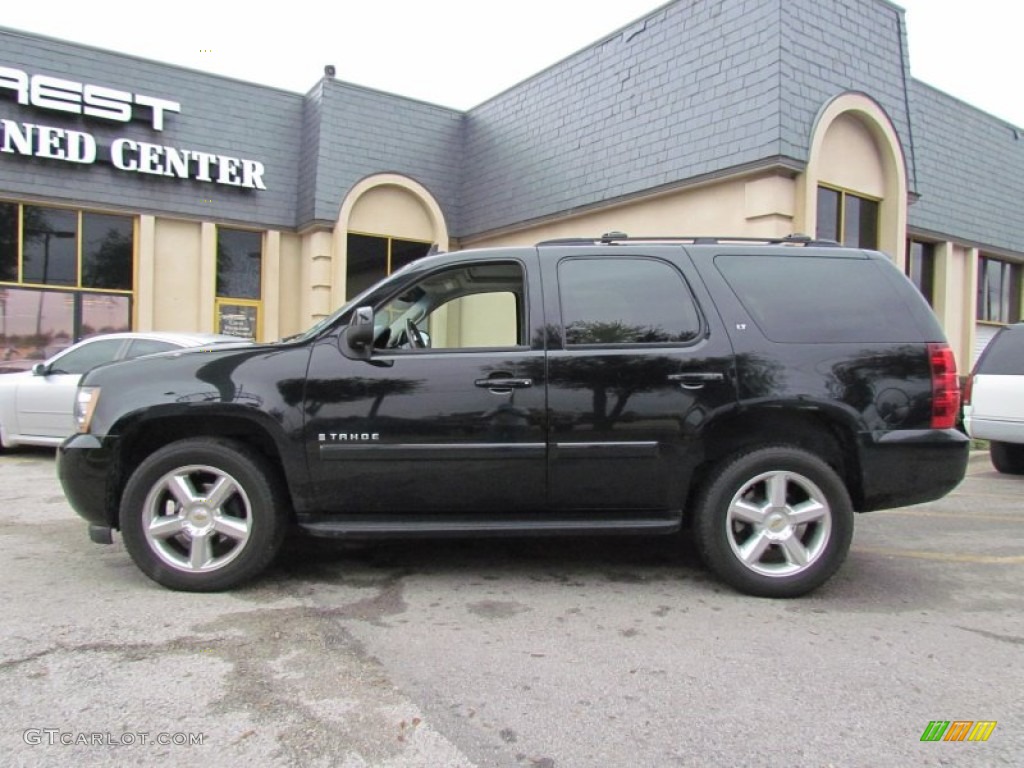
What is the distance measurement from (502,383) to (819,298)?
1897mm

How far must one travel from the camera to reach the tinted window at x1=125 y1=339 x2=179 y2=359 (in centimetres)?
800

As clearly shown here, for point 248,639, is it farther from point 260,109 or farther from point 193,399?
point 260,109

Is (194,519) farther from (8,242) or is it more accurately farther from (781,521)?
(8,242)

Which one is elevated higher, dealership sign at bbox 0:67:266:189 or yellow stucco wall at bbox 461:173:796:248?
dealership sign at bbox 0:67:266:189

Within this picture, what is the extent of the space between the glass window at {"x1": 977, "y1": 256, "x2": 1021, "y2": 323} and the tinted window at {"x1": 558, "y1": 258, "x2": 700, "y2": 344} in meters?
15.1

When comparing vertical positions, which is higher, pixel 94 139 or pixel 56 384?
pixel 94 139

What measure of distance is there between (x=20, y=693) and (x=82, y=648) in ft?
1.39

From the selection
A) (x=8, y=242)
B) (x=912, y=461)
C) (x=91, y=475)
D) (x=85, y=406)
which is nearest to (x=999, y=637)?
(x=912, y=461)

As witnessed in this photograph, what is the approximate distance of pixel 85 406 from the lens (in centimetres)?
406

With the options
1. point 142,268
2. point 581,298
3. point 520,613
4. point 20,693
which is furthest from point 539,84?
point 20,693

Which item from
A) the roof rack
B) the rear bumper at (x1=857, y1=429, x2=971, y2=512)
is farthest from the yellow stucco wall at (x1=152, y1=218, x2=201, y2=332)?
the rear bumper at (x1=857, y1=429, x2=971, y2=512)

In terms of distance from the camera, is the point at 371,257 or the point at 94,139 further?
the point at 371,257

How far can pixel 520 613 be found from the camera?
3721mm

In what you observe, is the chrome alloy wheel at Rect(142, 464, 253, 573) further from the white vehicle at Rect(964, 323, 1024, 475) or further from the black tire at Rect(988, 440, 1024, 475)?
the black tire at Rect(988, 440, 1024, 475)
